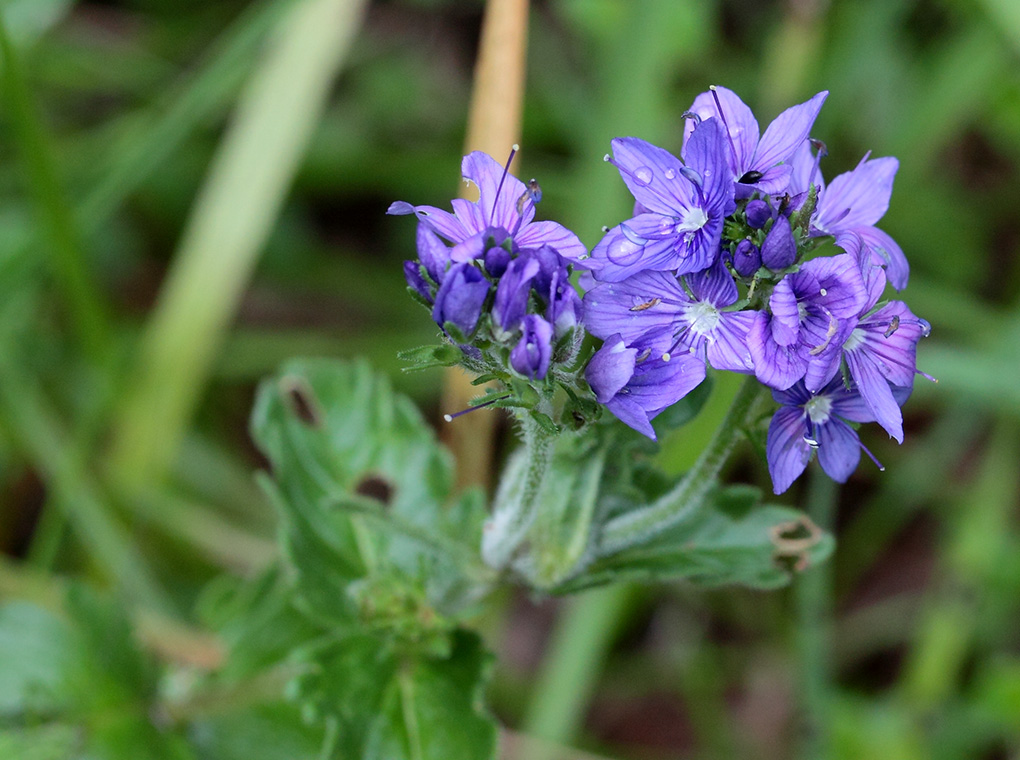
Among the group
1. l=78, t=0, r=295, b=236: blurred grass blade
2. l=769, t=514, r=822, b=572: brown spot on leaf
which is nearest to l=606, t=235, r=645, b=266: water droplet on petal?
l=769, t=514, r=822, b=572: brown spot on leaf

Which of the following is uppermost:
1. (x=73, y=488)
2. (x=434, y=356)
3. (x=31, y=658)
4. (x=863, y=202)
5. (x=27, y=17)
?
(x=27, y=17)

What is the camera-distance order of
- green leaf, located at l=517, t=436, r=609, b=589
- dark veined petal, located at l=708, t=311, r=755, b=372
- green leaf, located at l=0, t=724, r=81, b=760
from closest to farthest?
dark veined petal, located at l=708, t=311, r=755, b=372
green leaf, located at l=517, t=436, r=609, b=589
green leaf, located at l=0, t=724, r=81, b=760

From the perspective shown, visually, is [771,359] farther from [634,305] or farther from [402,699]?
[402,699]

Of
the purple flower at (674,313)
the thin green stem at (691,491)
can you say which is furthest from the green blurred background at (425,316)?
the purple flower at (674,313)

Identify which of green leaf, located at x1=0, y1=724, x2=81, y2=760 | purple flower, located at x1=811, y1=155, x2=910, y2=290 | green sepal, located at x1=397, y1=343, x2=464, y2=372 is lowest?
green leaf, located at x1=0, y1=724, x2=81, y2=760

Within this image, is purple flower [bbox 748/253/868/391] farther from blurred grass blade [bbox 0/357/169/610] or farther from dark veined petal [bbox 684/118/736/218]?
blurred grass blade [bbox 0/357/169/610]

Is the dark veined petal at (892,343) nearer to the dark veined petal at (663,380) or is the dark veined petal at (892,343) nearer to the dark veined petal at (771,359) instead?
the dark veined petal at (771,359)

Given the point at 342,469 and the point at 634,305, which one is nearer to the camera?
the point at 634,305

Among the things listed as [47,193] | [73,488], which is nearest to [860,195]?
[47,193]
